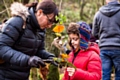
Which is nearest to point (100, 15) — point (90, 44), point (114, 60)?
point (114, 60)

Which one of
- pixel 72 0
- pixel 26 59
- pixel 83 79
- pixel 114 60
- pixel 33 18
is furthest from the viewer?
pixel 72 0

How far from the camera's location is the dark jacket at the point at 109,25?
5.14 meters

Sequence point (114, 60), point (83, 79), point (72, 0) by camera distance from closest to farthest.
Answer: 1. point (83, 79)
2. point (114, 60)
3. point (72, 0)

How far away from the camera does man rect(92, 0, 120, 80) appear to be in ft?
16.9

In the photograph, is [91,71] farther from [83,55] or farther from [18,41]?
[18,41]

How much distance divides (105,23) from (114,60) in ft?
2.46

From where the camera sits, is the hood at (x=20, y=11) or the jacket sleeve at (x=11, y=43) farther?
the hood at (x=20, y=11)

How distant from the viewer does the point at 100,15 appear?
529 centimetres

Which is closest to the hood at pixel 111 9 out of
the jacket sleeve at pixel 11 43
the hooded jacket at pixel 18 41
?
the hooded jacket at pixel 18 41

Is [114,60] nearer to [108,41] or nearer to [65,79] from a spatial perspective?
[108,41]

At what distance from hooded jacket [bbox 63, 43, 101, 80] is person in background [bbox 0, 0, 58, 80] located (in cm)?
60

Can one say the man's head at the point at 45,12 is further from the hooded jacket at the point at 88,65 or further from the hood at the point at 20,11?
the hooded jacket at the point at 88,65

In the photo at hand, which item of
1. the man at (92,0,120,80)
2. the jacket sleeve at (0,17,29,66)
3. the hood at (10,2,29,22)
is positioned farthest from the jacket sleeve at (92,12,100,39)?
the jacket sleeve at (0,17,29,66)

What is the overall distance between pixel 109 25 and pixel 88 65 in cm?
201
